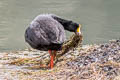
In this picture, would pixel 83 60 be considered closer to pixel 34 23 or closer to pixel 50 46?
pixel 50 46

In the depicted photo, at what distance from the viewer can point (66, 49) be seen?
11.0 meters

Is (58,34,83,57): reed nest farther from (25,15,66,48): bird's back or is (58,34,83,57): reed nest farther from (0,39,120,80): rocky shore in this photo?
(25,15,66,48): bird's back

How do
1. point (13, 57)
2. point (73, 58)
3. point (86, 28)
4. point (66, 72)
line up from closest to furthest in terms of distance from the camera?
point (66, 72), point (73, 58), point (13, 57), point (86, 28)

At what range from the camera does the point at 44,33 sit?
1001 cm

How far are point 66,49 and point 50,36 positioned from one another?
45.6 inches

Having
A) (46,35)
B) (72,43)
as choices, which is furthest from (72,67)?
(72,43)

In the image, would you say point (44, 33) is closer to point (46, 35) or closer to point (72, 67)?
point (46, 35)

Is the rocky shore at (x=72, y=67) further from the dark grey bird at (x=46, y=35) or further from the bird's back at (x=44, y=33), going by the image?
the bird's back at (x=44, y=33)

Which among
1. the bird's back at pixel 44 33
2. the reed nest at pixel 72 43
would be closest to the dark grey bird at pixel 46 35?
the bird's back at pixel 44 33

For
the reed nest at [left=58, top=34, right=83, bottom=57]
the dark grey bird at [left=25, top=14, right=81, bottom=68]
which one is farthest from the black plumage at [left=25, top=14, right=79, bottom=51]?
the reed nest at [left=58, top=34, right=83, bottom=57]

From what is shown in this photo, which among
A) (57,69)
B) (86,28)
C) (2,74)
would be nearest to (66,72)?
(57,69)

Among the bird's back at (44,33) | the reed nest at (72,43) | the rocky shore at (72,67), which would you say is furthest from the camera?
the reed nest at (72,43)

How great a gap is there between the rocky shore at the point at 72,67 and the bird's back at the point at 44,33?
0.65m

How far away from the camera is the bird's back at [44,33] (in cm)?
988
